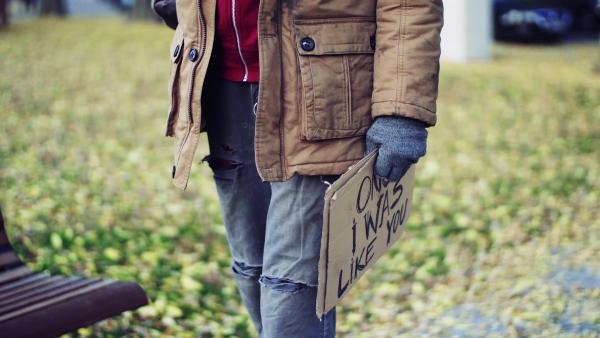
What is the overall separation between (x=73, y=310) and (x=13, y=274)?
1.46 ft

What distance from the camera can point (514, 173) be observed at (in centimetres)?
569

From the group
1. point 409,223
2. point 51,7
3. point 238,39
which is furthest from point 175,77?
point 51,7

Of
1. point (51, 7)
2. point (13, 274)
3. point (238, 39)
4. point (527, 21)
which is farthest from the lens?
point (51, 7)

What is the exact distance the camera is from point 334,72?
2.01 m

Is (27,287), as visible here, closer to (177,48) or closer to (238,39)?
(177,48)

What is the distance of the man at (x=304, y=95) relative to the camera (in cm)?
199

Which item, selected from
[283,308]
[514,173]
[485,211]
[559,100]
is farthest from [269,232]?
[559,100]

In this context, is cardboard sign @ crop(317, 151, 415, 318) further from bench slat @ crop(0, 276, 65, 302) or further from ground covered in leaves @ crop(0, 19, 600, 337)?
ground covered in leaves @ crop(0, 19, 600, 337)

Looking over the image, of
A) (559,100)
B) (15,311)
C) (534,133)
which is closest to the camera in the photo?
(15,311)

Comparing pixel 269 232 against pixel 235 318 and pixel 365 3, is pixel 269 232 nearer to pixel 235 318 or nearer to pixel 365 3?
pixel 365 3

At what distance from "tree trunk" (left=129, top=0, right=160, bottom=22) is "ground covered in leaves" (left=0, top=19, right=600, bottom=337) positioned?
6.82 metres

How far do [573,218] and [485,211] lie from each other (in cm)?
56

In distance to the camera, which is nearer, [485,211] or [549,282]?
[549,282]

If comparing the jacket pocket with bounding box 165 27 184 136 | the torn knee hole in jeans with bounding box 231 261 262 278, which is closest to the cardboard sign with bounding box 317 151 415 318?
the torn knee hole in jeans with bounding box 231 261 262 278
